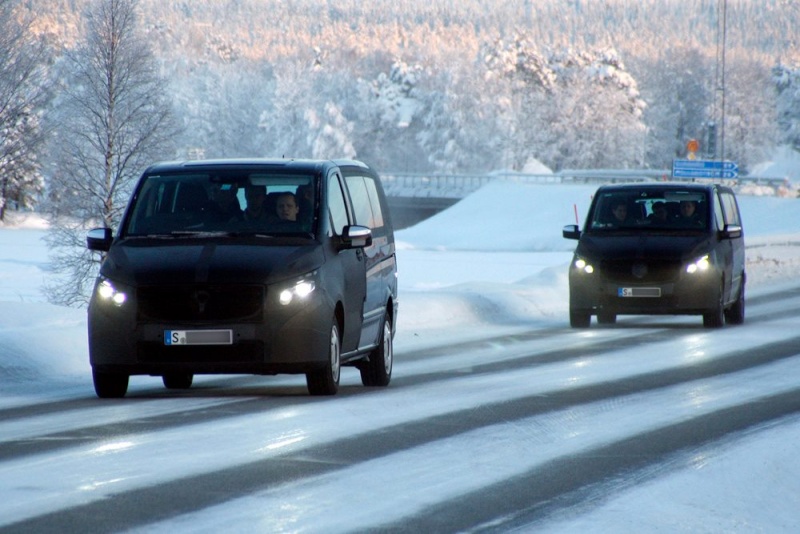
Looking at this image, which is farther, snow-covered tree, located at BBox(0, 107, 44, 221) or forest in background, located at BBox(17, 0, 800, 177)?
forest in background, located at BBox(17, 0, 800, 177)

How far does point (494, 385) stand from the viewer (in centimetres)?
1248

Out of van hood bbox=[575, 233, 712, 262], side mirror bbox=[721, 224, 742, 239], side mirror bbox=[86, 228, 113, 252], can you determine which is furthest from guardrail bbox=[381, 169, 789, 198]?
side mirror bbox=[86, 228, 113, 252]

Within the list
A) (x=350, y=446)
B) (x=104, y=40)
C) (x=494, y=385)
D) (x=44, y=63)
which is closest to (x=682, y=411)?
(x=494, y=385)

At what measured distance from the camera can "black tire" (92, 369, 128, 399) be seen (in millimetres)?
11305

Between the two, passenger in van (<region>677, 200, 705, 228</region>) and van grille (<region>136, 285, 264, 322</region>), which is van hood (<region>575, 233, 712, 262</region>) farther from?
van grille (<region>136, 285, 264, 322</region>)

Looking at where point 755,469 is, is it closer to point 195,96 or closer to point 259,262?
point 259,262

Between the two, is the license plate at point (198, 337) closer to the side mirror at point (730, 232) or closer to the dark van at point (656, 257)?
the dark van at point (656, 257)

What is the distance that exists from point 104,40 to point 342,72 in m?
105

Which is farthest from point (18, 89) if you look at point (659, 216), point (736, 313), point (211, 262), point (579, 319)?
point (211, 262)

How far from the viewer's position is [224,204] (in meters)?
11.9

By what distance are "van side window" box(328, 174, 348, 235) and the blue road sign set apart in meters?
44.1

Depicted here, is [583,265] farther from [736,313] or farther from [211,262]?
[211,262]

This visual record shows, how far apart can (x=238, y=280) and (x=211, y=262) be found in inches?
11.0

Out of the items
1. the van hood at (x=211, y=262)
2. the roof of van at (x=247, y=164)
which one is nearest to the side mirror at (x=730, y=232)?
the roof of van at (x=247, y=164)
